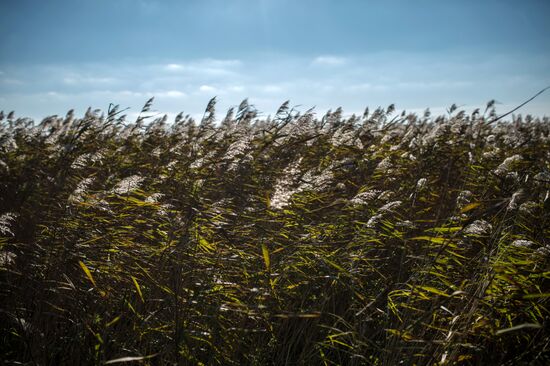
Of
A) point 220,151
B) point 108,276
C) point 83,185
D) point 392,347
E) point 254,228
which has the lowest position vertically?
point 392,347

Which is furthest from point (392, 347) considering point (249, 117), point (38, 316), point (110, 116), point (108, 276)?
point (249, 117)

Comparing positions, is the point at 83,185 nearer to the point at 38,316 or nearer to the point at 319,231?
the point at 38,316

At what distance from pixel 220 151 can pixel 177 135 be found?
115 centimetres

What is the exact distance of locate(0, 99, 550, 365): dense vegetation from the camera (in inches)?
83.1

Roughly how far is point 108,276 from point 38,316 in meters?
0.55

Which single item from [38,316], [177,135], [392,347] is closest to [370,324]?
[392,347]

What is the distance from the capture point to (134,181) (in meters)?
2.75

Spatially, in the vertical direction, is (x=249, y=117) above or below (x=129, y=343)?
above

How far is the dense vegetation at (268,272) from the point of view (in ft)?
6.93

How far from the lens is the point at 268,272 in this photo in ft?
7.27

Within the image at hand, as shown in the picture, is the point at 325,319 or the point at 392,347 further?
the point at 325,319

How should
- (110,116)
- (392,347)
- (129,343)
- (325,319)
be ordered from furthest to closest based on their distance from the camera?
(110,116)
(325,319)
(129,343)
(392,347)

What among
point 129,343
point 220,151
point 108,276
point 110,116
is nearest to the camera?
point 129,343

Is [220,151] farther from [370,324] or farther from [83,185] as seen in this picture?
[370,324]
